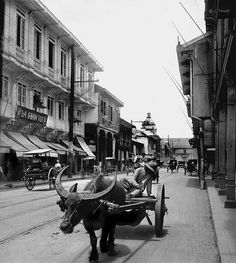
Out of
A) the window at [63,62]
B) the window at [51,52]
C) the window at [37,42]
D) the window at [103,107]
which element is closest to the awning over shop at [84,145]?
the window at [103,107]

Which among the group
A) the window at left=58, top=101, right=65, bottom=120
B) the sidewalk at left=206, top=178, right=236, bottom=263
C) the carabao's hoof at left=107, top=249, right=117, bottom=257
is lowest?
the carabao's hoof at left=107, top=249, right=117, bottom=257

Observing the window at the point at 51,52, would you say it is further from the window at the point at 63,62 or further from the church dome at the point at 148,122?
the church dome at the point at 148,122

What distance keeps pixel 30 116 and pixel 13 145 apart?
11.5 ft

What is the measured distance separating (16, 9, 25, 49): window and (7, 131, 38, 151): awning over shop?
5644 mm

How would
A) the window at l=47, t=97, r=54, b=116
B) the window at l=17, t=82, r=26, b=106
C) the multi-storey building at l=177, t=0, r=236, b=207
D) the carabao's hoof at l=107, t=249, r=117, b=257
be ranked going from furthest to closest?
the window at l=47, t=97, r=54, b=116 < the window at l=17, t=82, r=26, b=106 < the multi-storey building at l=177, t=0, r=236, b=207 < the carabao's hoof at l=107, t=249, r=117, b=257

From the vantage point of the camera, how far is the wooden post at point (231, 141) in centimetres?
1158

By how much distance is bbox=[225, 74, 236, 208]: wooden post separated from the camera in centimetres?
1158

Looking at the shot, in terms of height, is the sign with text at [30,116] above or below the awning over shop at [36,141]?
above

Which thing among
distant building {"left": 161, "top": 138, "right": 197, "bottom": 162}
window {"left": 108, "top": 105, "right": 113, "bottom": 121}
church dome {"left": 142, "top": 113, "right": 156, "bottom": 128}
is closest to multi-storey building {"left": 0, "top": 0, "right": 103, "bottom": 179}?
window {"left": 108, "top": 105, "right": 113, "bottom": 121}

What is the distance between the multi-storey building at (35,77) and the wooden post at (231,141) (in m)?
15.3

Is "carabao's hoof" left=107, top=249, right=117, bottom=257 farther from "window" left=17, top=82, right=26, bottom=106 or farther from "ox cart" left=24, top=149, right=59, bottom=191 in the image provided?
"window" left=17, top=82, right=26, bottom=106

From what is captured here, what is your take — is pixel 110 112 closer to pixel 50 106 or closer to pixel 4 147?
pixel 50 106

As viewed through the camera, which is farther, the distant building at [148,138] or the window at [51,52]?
the distant building at [148,138]

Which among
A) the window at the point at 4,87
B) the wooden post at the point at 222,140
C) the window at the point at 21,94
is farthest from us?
the window at the point at 21,94
